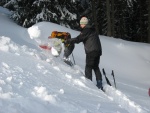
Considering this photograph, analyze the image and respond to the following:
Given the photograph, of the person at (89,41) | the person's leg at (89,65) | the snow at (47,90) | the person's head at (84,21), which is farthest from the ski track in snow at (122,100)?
the person's head at (84,21)

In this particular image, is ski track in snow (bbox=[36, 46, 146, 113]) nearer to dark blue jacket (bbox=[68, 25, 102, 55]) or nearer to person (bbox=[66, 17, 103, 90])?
person (bbox=[66, 17, 103, 90])

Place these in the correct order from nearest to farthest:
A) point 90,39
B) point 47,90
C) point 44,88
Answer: point 44,88 < point 47,90 < point 90,39

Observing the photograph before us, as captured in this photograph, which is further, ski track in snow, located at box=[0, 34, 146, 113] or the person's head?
the person's head

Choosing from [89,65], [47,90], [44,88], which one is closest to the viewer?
[44,88]

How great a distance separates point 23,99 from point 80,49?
31.3 ft

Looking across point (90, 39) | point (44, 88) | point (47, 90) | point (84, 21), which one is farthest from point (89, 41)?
point (44, 88)

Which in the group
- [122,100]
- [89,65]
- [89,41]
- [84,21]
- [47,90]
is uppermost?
[84,21]

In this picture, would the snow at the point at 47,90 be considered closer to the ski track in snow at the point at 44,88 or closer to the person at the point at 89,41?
the ski track in snow at the point at 44,88

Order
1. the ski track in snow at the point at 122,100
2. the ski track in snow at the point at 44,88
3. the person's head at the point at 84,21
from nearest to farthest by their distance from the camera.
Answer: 1. the ski track in snow at the point at 44,88
2. the ski track in snow at the point at 122,100
3. the person's head at the point at 84,21

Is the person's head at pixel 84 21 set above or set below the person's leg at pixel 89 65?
above

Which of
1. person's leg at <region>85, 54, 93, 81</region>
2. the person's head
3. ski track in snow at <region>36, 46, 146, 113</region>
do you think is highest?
the person's head

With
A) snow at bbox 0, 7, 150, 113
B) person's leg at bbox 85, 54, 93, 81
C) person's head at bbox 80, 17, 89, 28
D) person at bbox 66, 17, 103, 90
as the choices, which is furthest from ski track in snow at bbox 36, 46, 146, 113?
person's head at bbox 80, 17, 89, 28

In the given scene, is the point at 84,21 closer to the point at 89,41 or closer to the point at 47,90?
the point at 89,41

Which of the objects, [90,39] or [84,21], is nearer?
[84,21]
